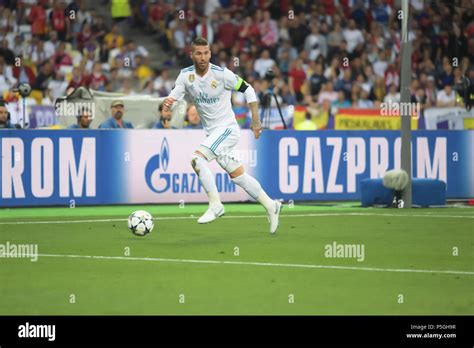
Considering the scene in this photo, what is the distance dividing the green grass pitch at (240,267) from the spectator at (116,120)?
12.4 feet

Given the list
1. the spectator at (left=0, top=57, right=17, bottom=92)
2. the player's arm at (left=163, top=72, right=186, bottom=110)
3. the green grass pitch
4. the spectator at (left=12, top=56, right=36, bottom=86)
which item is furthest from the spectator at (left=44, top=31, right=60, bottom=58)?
the player's arm at (left=163, top=72, right=186, bottom=110)

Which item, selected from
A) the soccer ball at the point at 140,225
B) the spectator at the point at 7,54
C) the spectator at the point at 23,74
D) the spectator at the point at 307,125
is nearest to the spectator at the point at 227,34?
the spectator at the point at 307,125

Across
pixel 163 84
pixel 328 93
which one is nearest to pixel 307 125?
pixel 328 93

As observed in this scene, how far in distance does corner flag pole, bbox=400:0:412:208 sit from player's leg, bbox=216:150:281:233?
5899 millimetres

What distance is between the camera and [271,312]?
8352 millimetres

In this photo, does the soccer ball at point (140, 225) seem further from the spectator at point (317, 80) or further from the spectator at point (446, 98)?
the spectator at point (446, 98)

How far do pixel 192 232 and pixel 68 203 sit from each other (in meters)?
5.59

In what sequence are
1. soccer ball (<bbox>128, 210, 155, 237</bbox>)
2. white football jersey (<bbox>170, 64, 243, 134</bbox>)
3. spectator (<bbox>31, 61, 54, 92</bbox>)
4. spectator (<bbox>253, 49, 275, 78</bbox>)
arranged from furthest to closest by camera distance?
spectator (<bbox>253, 49, 275, 78</bbox>) < spectator (<bbox>31, 61, 54, 92</bbox>) < white football jersey (<bbox>170, 64, 243, 134</bbox>) < soccer ball (<bbox>128, 210, 155, 237</bbox>)

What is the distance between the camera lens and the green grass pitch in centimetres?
876

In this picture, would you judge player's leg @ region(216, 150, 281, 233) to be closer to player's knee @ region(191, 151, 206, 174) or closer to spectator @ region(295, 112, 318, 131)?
player's knee @ region(191, 151, 206, 174)

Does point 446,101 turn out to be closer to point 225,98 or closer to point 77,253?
point 225,98

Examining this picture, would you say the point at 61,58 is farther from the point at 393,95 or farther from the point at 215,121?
the point at 215,121

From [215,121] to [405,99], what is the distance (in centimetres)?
606

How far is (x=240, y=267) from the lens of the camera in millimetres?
11133
